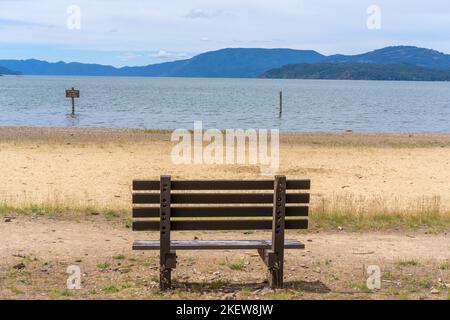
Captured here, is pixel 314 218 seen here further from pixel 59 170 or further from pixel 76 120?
pixel 76 120

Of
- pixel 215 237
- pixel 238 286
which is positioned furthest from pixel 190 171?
pixel 238 286

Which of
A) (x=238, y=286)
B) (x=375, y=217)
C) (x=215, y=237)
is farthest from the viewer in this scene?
(x=375, y=217)

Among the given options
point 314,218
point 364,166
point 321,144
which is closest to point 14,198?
point 314,218

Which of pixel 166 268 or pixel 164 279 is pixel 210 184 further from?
pixel 164 279

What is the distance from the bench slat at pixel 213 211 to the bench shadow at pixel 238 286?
872 millimetres

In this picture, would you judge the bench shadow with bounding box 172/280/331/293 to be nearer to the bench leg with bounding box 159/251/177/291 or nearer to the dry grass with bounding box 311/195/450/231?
the bench leg with bounding box 159/251/177/291

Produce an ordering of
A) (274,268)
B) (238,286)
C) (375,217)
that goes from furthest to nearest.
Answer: (375,217) < (238,286) < (274,268)

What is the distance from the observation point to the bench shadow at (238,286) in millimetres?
7129

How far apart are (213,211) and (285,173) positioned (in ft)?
42.6

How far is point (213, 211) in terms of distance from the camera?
698 cm

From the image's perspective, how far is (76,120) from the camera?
54.5 m

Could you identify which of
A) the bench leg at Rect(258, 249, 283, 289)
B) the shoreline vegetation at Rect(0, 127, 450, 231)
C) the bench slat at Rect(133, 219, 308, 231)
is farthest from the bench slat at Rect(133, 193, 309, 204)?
the shoreline vegetation at Rect(0, 127, 450, 231)
